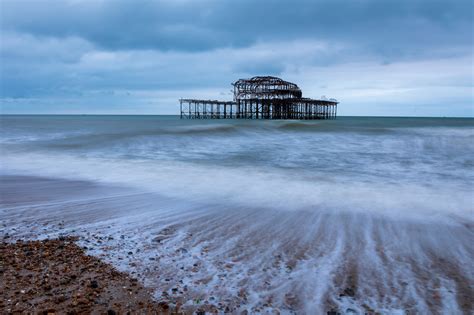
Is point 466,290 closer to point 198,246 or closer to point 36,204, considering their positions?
point 198,246

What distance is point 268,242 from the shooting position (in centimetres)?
397

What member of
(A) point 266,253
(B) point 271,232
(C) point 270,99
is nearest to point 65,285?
(A) point 266,253

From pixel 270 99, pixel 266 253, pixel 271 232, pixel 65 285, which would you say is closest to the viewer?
pixel 65 285

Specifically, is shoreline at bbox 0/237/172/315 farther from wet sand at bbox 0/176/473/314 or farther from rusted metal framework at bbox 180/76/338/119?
rusted metal framework at bbox 180/76/338/119

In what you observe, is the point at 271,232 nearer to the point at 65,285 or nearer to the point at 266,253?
the point at 266,253

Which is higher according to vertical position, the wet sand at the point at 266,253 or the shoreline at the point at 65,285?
the shoreline at the point at 65,285

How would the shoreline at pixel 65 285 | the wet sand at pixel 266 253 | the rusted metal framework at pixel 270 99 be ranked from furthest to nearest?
the rusted metal framework at pixel 270 99 → the wet sand at pixel 266 253 → the shoreline at pixel 65 285

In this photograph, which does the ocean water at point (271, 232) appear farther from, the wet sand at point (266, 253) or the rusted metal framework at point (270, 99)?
the rusted metal framework at point (270, 99)

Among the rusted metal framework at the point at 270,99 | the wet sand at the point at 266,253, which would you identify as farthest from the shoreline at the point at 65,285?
the rusted metal framework at the point at 270,99

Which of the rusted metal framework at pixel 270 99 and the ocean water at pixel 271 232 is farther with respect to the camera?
the rusted metal framework at pixel 270 99

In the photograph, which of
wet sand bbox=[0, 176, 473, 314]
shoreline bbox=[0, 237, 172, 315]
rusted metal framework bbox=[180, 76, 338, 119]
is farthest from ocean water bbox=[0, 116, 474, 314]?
rusted metal framework bbox=[180, 76, 338, 119]

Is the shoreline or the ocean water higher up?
the shoreline

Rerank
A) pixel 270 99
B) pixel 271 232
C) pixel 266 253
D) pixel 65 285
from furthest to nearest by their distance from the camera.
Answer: pixel 270 99 < pixel 271 232 < pixel 266 253 < pixel 65 285

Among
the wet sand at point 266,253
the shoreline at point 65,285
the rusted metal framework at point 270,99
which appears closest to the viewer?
the shoreline at point 65,285
